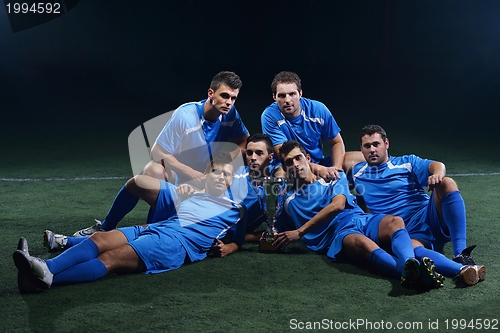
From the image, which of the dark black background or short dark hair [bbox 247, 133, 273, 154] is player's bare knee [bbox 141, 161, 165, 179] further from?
the dark black background

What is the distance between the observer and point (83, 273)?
11.1 ft

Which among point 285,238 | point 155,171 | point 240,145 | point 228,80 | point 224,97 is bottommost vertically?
point 285,238

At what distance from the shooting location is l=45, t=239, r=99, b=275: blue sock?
3311 mm

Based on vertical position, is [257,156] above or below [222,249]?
above

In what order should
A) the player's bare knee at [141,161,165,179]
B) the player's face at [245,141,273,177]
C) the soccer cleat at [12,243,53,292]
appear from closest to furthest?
the soccer cleat at [12,243,53,292] < the player's face at [245,141,273,177] < the player's bare knee at [141,161,165,179]

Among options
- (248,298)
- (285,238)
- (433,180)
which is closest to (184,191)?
(285,238)

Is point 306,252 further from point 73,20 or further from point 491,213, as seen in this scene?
A: point 73,20

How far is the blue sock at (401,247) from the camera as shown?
340 cm

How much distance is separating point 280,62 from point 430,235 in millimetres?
7906

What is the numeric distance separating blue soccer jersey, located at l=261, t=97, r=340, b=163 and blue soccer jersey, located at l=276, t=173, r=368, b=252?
2.31ft

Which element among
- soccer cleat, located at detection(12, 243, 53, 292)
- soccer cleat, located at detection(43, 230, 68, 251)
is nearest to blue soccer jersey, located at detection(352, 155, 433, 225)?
soccer cleat, located at detection(43, 230, 68, 251)

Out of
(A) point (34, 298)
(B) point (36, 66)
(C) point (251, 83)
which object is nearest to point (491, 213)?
(A) point (34, 298)

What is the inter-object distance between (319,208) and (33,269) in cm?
171

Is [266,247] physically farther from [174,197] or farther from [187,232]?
[174,197]
